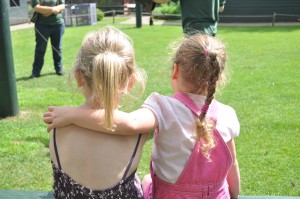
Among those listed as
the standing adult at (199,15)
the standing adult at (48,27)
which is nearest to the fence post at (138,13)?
the standing adult at (48,27)

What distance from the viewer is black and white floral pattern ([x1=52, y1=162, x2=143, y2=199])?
1725 mm

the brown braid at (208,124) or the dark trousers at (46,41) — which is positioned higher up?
the brown braid at (208,124)

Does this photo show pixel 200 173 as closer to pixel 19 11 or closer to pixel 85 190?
pixel 85 190

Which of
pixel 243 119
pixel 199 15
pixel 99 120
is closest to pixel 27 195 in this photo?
pixel 99 120

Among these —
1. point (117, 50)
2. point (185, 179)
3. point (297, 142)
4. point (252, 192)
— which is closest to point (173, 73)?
point (117, 50)

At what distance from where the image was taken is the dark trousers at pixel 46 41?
7137mm

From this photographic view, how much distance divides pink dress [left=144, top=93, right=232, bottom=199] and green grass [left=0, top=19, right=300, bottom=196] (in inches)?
16.7

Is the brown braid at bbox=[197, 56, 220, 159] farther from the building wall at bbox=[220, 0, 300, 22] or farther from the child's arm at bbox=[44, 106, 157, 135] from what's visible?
the building wall at bbox=[220, 0, 300, 22]

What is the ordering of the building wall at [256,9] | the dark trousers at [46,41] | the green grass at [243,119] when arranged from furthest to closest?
the building wall at [256,9]
the dark trousers at [46,41]
the green grass at [243,119]

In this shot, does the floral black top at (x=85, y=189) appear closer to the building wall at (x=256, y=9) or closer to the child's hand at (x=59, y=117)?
the child's hand at (x=59, y=117)

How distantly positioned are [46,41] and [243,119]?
12.3ft

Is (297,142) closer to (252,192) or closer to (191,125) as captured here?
(252,192)

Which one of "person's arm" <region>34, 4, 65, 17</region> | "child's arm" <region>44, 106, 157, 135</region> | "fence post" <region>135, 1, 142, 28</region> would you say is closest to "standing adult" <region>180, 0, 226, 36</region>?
"child's arm" <region>44, 106, 157, 135</region>

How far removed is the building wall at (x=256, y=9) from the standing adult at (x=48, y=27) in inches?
598
